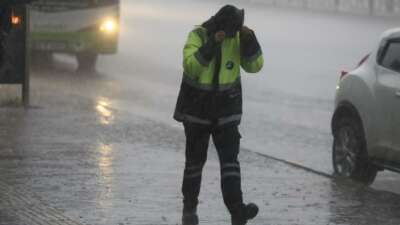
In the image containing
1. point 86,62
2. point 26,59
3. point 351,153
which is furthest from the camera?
point 86,62

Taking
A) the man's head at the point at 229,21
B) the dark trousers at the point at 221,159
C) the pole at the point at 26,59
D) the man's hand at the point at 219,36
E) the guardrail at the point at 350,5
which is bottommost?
the guardrail at the point at 350,5

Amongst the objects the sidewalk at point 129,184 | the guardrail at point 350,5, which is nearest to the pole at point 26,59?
the sidewalk at point 129,184

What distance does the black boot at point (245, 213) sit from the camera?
312 inches

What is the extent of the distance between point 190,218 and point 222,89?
1009 mm

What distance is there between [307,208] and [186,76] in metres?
2.09

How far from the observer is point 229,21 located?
779cm

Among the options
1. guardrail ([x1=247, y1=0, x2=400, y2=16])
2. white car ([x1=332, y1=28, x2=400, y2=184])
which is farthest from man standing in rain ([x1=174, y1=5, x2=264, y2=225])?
guardrail ([x1=247, y1=0, x2=400, y2=16])

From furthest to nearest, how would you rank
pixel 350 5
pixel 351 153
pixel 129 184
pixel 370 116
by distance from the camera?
1. pixel 350 5
2. pixel 351 153
3. pixel 370 116
4. pixel 129 184

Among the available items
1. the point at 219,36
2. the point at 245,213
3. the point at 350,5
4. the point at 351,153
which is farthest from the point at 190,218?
the point at 350,5

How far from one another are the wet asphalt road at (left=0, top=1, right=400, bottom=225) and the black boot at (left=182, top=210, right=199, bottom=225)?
1.01 ft

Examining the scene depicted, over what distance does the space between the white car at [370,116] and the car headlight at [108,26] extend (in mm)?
12922

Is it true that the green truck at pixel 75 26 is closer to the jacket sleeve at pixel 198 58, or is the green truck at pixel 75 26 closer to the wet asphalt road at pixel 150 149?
the wet asphalt road at pixel 150 149

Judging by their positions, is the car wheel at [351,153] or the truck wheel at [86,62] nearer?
the car wheel at [351,153]

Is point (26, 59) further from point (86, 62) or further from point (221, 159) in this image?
point (86, 62)
